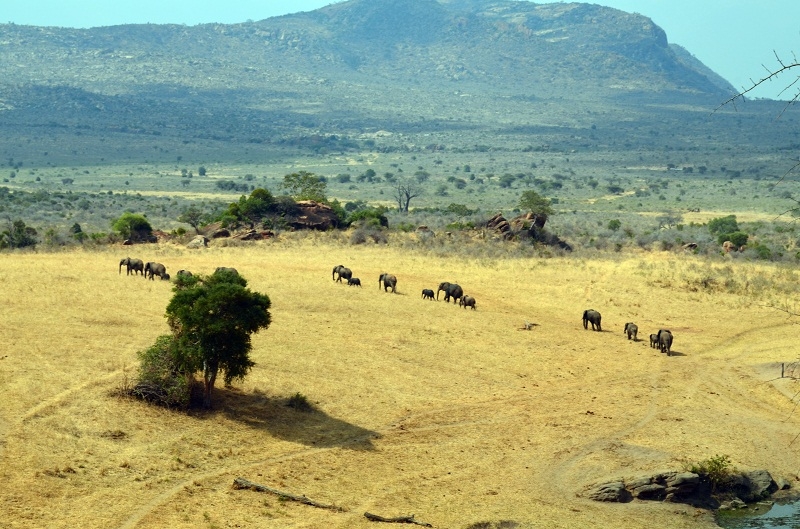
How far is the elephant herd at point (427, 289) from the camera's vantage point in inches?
1547

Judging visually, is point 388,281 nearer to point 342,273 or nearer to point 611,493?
point 342,273

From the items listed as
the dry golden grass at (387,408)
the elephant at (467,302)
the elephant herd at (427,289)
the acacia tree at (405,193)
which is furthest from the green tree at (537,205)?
the elephant at (467,302)

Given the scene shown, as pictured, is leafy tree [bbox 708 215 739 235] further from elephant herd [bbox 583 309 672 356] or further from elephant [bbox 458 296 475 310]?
elephant [bbox 458 296 475 310]

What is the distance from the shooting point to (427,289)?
41.3 m

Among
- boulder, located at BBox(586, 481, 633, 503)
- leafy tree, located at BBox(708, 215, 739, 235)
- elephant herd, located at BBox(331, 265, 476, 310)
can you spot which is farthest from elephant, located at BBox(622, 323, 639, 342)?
leafy tree, located at BBox(708, 215, 739, 235)

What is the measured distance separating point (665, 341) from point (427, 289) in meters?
10.6

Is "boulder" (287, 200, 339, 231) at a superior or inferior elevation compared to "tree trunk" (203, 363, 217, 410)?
superior

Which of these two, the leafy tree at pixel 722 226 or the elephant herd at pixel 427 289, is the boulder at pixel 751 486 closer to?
the elephant herd at pixel 427 289

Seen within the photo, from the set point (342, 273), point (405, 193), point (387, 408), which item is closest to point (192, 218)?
point (342, 273)

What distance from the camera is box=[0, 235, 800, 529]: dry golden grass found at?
19906 mm

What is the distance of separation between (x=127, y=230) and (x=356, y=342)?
27.0 metres

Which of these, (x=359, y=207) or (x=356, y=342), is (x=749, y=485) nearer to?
(x=356, y=342)

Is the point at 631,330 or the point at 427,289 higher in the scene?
the point at 427,289

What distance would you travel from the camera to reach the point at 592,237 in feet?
221
